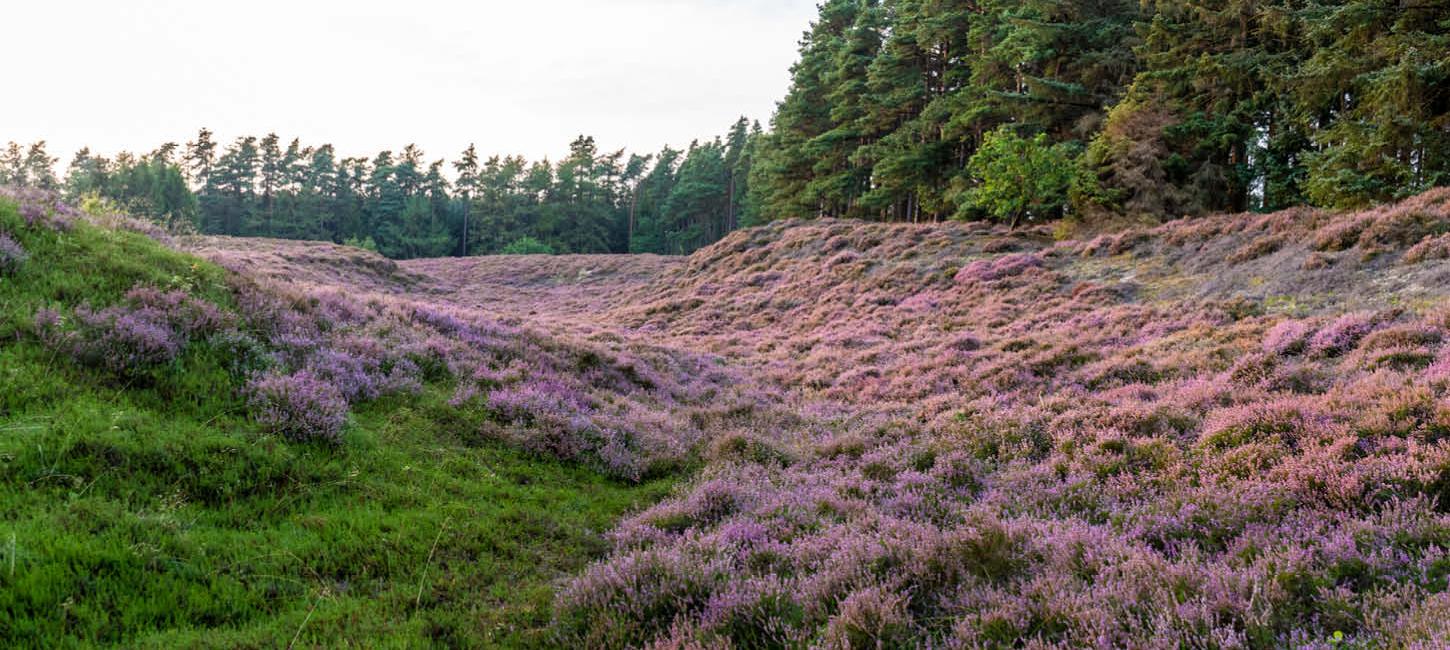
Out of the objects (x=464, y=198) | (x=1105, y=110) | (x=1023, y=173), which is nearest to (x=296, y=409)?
(x=1023, y=173)

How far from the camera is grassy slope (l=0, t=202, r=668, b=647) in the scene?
12.0 feet

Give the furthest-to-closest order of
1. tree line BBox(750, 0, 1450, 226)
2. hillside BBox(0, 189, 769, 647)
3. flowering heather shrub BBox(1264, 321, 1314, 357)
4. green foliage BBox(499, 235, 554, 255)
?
green foliage BBox(499, 235, 554, 255) → tree line BBox(750, 0, 1450, 226) → flowering heather shrub BBox(1264, 321, 1314, 357) → hillside BBox(0, 189, 769, 647)

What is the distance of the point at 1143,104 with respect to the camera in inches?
1056

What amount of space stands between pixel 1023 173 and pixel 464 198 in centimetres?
9015

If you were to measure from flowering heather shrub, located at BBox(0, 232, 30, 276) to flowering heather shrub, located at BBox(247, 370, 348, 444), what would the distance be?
10.6 ft

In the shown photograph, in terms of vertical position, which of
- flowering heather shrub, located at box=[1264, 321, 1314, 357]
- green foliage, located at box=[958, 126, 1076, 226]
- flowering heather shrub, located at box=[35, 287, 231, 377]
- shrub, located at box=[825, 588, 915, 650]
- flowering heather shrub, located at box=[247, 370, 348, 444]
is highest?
green foliage, located at box=[958, 126, 1076, 226]

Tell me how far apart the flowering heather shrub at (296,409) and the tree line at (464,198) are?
79234mm

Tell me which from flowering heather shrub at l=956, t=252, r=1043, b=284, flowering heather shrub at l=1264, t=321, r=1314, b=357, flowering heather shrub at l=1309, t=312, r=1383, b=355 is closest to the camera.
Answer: flowering heather shrub at l=1309, t=312, r=1383, b=355

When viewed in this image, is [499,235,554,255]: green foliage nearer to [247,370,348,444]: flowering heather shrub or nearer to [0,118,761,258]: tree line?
[0,118,761,258]: tree line

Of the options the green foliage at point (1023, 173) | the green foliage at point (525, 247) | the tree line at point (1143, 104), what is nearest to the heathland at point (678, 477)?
the tree line at point (1143, 104)

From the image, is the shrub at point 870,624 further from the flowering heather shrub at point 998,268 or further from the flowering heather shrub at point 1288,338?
the flowering heather shrub at point 998,268

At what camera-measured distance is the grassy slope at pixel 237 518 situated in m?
3.67

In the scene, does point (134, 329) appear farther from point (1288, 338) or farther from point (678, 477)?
point (1288, 338)

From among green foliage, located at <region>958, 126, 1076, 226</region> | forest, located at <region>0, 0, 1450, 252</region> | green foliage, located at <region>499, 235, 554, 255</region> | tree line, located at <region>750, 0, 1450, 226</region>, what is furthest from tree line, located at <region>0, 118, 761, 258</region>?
green foliage, located at <region>958, 126, 1076, 226</region>
